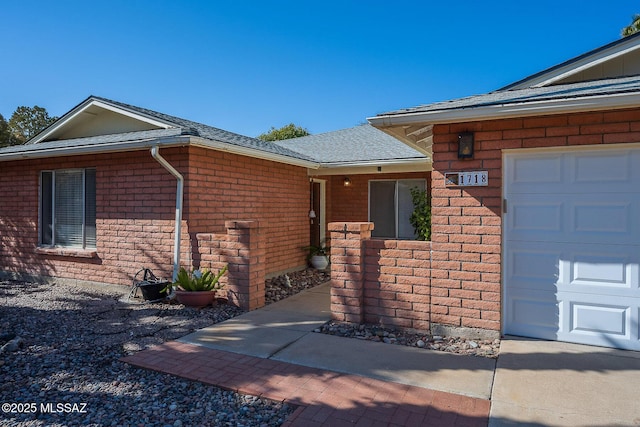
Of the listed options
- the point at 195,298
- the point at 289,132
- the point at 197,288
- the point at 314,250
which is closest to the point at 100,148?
the point at 197,288

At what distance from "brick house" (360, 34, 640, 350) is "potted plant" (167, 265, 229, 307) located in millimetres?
2440

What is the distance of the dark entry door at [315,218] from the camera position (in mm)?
11000

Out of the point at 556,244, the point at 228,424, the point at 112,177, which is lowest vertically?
the point at 228,424

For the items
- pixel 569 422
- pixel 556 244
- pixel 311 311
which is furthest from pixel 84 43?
pixel 569 422

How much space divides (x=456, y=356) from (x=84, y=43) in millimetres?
10750

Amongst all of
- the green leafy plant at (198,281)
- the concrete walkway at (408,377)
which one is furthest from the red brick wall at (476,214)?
the green leafy plant at (198,281)

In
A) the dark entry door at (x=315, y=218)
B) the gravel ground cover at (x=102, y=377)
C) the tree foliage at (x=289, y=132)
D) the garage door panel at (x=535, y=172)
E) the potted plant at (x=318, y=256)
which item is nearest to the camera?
the gravel ground cover at (x=102, y=377)

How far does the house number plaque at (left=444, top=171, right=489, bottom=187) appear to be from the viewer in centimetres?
459

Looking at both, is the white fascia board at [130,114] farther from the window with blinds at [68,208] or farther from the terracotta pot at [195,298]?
the terracotta pot at [195,298]

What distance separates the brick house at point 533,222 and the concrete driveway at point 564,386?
0.34 m

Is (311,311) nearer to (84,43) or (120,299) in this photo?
(120,299)

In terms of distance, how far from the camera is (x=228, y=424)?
117 inches

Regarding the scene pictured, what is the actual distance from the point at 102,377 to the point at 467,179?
4456 millimetres

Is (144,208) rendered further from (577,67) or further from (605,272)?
(577,67)
